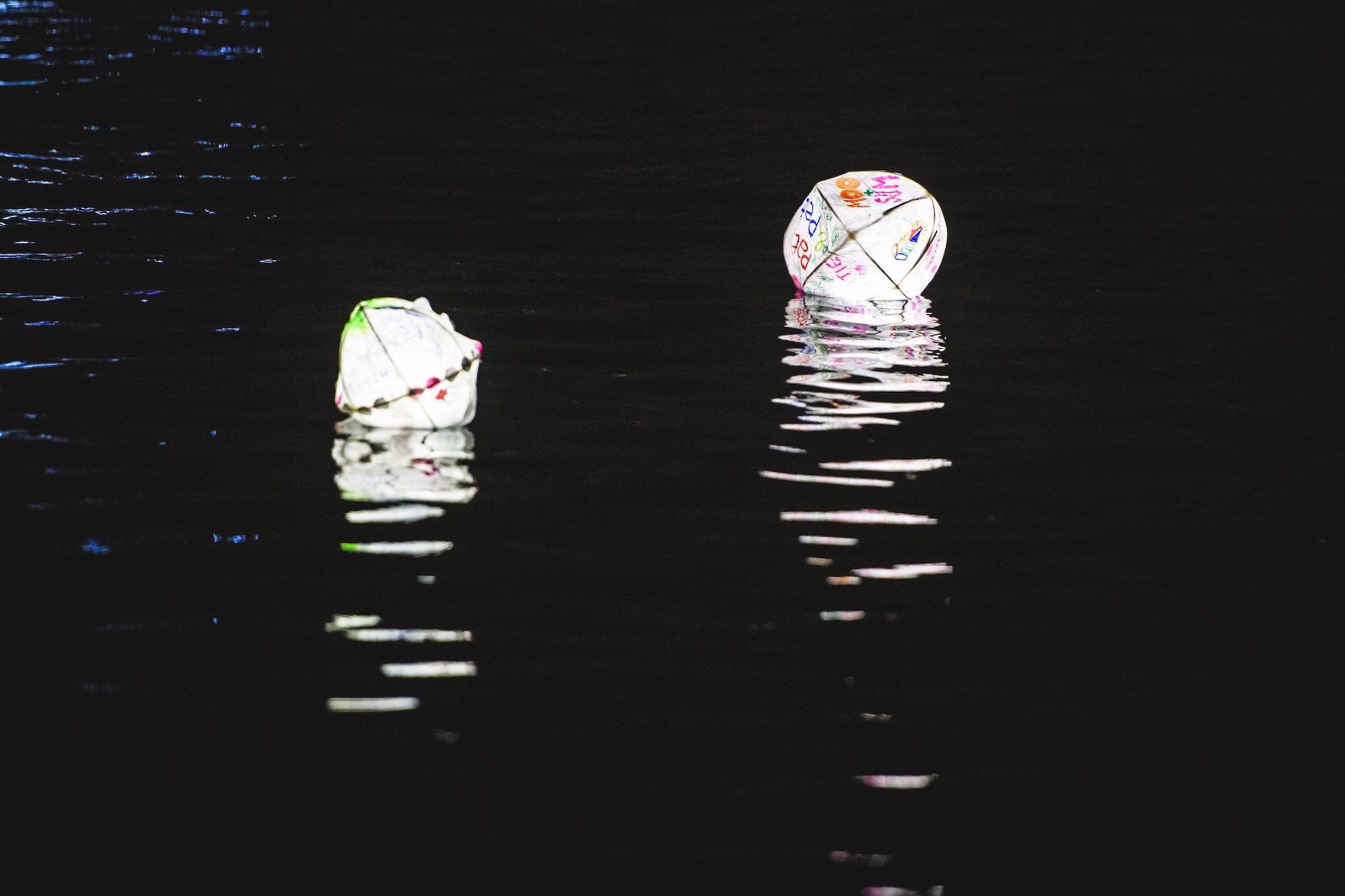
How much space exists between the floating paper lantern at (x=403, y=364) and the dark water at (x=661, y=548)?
1.04ft

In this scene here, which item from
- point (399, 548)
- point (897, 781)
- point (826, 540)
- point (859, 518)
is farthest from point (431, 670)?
point (859, 518)

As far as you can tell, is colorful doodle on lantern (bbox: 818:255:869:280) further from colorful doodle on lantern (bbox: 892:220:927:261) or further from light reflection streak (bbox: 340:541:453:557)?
light reflection streak (bbox: 340:541:453:557)

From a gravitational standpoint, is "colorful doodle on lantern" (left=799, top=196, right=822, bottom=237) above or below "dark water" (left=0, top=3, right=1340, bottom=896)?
above

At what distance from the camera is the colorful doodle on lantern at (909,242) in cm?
928

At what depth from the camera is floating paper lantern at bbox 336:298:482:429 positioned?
673 centimetres

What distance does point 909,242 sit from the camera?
9.30 metres

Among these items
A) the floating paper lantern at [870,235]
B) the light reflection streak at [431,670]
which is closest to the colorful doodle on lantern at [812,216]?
the floating paper lantern at [870,235]

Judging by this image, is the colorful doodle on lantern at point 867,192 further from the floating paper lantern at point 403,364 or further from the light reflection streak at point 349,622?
the light reflection streak at point 349,622

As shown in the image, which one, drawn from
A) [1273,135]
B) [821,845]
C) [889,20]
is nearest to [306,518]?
[821,845]

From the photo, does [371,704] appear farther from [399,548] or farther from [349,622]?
[399,548]

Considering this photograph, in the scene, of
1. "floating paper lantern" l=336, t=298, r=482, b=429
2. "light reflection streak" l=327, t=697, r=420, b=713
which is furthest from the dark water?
"floating paper lantern" l=336, t=298, r=482, b=429

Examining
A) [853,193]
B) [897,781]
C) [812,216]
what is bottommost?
[897,781]

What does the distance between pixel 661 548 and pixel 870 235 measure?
161 inches

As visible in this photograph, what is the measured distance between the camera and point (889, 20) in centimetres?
2408
